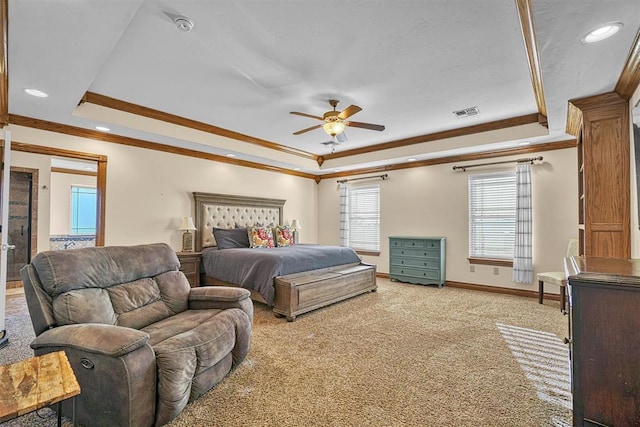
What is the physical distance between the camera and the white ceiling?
2.02 meters

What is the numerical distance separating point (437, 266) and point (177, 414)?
481 centimetres

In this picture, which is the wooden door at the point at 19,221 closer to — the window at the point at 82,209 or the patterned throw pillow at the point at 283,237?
the window at the point at 82,209

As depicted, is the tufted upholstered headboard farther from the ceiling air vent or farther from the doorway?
the ceiling air vent

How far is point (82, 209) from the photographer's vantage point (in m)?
7.82

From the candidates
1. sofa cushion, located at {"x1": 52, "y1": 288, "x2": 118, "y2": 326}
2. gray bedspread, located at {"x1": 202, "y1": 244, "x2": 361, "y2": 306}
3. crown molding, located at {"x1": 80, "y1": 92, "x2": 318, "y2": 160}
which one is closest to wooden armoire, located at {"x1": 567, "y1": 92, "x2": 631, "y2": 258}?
gray bedspread, located at {"x1": 202, "y1": 244, "x2": 361, "y2": 306}

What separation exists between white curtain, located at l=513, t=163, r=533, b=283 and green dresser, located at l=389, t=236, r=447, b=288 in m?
1.15

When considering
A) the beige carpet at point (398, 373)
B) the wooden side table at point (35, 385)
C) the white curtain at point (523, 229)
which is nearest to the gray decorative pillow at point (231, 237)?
the beige carpet at point (398, 373)

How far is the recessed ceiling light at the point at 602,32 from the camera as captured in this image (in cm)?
187

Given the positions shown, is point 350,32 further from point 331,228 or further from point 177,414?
point 331,228

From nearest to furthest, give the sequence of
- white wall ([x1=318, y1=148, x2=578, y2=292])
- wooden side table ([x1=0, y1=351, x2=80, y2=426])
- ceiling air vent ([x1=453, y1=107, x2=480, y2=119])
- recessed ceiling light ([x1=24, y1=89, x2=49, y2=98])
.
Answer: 1. wooden side table ([x1=0, y1=351, x2=80, y2=426])
2. recessed ceiling light ([x1=24, y1=89, x2=49, y2=98])
3. ceiling air vent ([x1=453, y1=107, x2=480, y2=119])
4. white wall ([x1=318, y1=148, x2=578, y2=292])

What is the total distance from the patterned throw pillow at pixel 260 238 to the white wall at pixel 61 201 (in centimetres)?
542

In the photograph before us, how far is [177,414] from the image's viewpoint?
1.78 meters

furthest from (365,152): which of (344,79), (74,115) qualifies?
(74,115)

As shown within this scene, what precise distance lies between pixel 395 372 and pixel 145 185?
4.43 m
